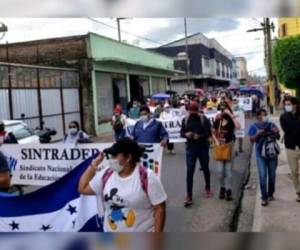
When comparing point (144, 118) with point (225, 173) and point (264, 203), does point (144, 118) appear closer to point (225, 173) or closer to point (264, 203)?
point (225, 173)

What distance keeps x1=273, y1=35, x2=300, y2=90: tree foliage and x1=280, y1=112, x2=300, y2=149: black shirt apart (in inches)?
407

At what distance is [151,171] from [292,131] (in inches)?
181

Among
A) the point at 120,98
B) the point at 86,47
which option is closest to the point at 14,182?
the point at 86,47

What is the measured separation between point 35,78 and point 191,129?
14021mm

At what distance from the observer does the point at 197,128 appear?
8523 millimetres

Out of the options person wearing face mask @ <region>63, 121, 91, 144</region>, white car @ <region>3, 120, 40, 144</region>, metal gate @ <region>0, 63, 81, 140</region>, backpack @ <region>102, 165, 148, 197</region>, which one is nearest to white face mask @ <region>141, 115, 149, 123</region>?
person wearing face mask @ <region>63, 121, 91, 144</region>

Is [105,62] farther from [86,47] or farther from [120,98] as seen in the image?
[120,98]

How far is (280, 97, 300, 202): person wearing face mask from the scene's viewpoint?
25.7ft

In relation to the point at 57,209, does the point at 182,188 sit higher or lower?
lower

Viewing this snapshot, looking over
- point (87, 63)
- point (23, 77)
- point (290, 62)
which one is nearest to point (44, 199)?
point (290, 62)

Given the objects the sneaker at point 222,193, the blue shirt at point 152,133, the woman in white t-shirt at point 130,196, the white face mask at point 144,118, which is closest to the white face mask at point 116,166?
the woman in white t-shirt at point 130,196

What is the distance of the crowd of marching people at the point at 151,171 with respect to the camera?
3.56 m

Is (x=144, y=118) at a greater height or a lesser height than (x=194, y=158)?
greater

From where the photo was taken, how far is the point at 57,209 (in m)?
5.03
